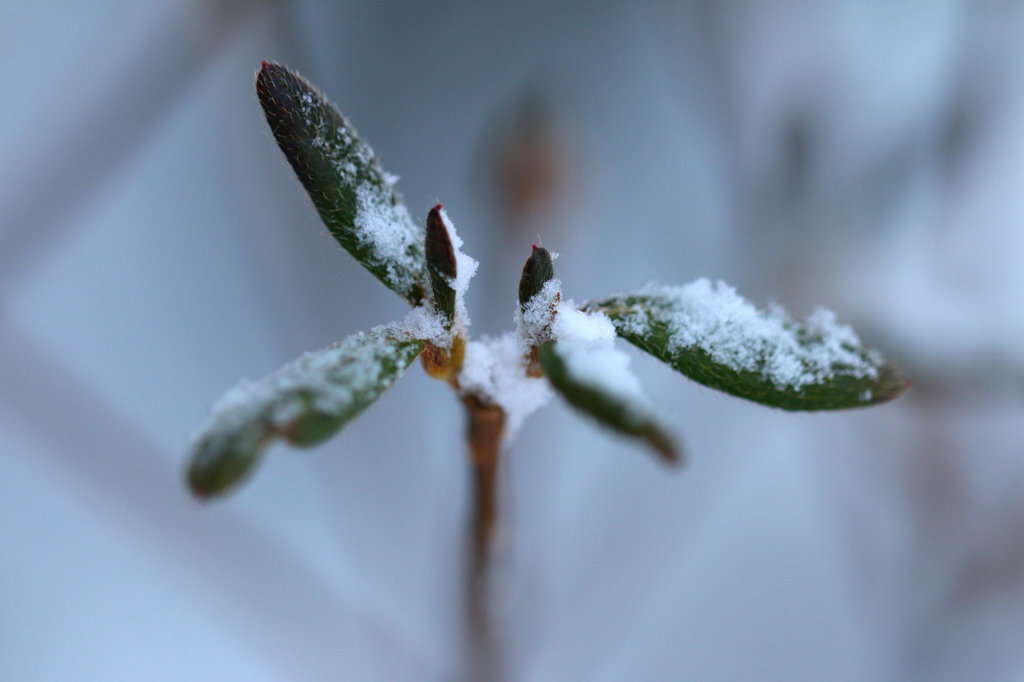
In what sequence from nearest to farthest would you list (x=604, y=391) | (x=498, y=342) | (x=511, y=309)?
(x=604, y=391)
(x=498, y=342)
(x=511, y=309)

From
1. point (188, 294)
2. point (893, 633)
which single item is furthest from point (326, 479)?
point (893, 633)

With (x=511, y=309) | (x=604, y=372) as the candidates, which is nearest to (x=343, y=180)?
(x=604, y=372)

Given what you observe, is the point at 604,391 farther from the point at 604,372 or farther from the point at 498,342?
the point at 498,342

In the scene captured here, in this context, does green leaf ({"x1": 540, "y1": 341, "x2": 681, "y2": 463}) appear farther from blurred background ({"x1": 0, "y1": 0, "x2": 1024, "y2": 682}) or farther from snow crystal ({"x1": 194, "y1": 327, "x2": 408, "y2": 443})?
blurred background ({"x1": 0, "y1": 0, "x2": 1024, "y2": 682})

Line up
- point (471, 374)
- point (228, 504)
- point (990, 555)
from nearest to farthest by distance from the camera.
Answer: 1. point (471, 374)
2. point (990, 555)
3. point (228, 504)

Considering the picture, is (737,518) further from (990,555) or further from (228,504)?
(228,504)

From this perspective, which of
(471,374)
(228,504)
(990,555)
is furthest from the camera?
(228,504)
